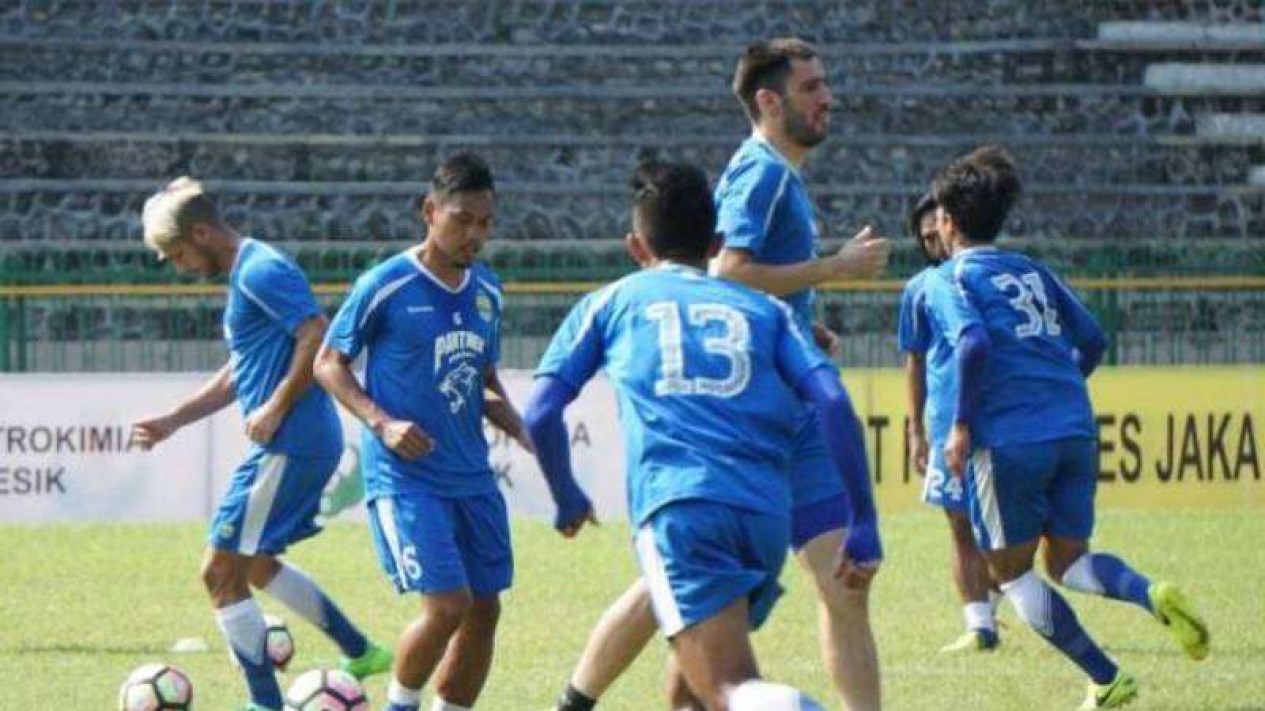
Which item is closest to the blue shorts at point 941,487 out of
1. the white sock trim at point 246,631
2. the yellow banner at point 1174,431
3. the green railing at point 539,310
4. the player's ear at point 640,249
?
the white sock trim at point 246,631

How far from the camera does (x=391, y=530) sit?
9242mm

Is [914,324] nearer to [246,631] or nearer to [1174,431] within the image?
[246,631]

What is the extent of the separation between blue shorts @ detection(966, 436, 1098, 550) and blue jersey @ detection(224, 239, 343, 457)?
7.49 ft

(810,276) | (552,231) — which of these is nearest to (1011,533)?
(810,276)

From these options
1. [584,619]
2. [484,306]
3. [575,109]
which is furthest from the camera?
[575,109]

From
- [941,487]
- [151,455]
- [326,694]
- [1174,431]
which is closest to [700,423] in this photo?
[326,694]

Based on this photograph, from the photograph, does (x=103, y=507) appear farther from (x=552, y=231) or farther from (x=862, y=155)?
(x=862, y=155)

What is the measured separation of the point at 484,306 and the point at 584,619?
180 inches

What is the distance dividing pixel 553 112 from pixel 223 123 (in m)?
3.31

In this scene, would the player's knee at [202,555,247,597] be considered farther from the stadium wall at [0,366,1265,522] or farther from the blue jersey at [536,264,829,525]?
the stadium wall at [0,366,1265,522]

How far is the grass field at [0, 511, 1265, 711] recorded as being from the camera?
11086 millimetres

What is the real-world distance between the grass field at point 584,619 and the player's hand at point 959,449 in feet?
2.75

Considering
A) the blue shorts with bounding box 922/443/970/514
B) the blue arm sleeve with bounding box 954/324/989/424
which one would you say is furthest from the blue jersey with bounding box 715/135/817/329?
the blue shorts with bounding box 922/443/970/514

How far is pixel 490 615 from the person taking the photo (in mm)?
9359
